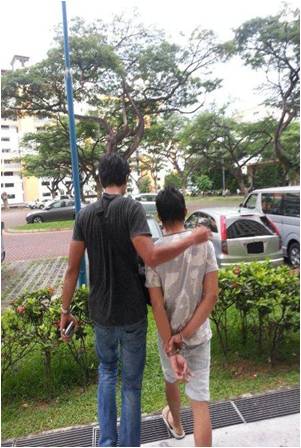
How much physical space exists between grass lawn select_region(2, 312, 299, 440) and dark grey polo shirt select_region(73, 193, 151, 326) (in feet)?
3.06

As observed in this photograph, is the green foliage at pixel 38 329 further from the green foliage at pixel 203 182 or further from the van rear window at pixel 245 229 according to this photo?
the green foliage at pixel 203 182

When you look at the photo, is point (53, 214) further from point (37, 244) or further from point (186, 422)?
point (186, 422)

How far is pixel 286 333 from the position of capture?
2.74m

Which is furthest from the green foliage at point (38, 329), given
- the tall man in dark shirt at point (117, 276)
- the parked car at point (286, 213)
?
the parked car at point (286, 213)

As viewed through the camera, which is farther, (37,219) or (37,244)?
(37,219)

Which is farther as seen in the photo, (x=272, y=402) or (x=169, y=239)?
(x=272, y=402)

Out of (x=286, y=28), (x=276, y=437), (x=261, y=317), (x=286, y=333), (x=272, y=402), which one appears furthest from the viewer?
(x=286, y=28)

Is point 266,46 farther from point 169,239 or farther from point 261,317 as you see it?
point 169,239

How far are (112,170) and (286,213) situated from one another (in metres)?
5.22

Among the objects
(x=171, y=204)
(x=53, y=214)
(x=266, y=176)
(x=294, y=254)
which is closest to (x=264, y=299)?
(x=171, y=204)

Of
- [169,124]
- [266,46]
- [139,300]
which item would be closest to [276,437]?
[139,300]

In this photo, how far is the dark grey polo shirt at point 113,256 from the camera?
1.56 metres

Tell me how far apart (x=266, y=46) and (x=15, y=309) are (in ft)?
34.5

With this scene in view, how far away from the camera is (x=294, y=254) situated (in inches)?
235
